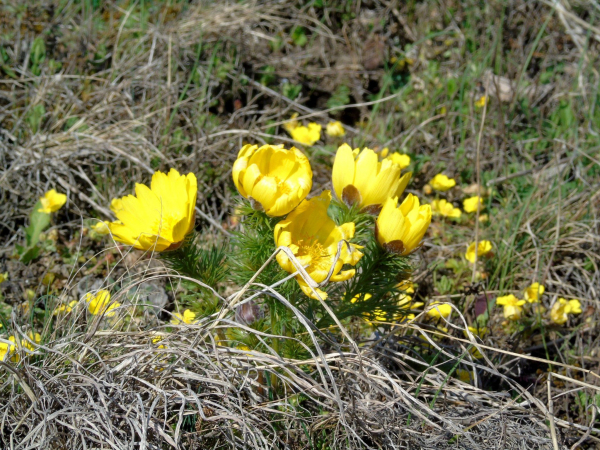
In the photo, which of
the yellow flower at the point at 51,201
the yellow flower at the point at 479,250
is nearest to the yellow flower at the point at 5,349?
the yellow flower at the point at 51,201

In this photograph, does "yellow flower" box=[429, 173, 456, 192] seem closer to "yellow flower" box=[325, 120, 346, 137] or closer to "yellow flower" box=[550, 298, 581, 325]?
"yellow flower" box=[325, 120, 346, 137]

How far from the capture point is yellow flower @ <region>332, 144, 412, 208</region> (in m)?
1.50

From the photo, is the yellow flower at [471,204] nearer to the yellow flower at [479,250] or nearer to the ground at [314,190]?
the ground at [314,190]

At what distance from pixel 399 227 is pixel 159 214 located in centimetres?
70

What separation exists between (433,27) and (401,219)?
300 centimetres

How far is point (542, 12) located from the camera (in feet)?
13.1

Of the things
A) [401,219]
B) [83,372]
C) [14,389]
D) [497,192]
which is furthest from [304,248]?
[497,192]

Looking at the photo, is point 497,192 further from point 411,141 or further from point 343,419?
point 343,419

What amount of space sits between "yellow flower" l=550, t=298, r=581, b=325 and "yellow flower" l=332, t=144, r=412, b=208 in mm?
1210

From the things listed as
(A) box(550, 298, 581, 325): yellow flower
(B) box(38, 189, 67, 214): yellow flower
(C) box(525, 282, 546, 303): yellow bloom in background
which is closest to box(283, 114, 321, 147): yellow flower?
(B) box(38, 189, 67, 214): yellow flower

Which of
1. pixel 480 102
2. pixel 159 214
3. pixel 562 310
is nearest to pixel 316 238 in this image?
pixel 159 214

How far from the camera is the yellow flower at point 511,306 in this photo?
2324mm

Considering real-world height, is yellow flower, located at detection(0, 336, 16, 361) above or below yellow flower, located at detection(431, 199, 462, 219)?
above

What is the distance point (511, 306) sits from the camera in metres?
2.33
